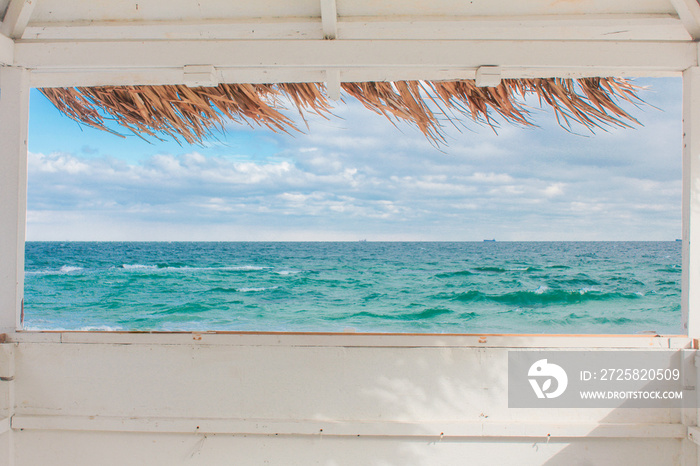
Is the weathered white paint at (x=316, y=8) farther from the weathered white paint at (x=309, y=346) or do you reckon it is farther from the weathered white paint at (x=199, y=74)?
the weathered white paint at (x=199, y=74)

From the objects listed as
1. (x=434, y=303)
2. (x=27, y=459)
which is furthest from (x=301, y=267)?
(x=27, y=459)

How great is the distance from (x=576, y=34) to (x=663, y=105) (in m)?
27.6

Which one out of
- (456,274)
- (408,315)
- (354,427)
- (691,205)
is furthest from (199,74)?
(456,274)

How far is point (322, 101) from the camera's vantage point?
191 cm

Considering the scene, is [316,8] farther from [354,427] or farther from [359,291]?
[359,291]

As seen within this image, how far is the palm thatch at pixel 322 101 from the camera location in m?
1.82

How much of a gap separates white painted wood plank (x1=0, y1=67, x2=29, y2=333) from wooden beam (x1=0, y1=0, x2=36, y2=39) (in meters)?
0.12

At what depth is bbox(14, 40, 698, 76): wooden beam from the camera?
1.46m

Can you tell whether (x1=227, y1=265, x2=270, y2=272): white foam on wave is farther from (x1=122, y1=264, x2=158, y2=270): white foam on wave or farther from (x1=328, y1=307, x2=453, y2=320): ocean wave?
(x1=328, y1=307, x2=453, y2=320): ocean wave

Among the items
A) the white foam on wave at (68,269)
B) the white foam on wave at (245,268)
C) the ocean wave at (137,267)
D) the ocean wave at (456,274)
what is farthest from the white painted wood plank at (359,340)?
the white foam on wave at (68,269)

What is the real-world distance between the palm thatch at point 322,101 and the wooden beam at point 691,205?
11.1 inches

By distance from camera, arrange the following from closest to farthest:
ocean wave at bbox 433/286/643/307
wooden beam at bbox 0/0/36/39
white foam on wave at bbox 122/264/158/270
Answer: wooden beam at bbox 0/0/36/39
ocean wave at bbox 433/286/643/307
white foam on wave at bbox 122/264/158/270

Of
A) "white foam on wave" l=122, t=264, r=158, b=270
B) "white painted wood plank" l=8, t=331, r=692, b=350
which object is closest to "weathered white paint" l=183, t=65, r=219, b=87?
→ "white painted wood plank" l=8, t=331, r=692, b=350

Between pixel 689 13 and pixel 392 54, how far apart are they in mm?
978
